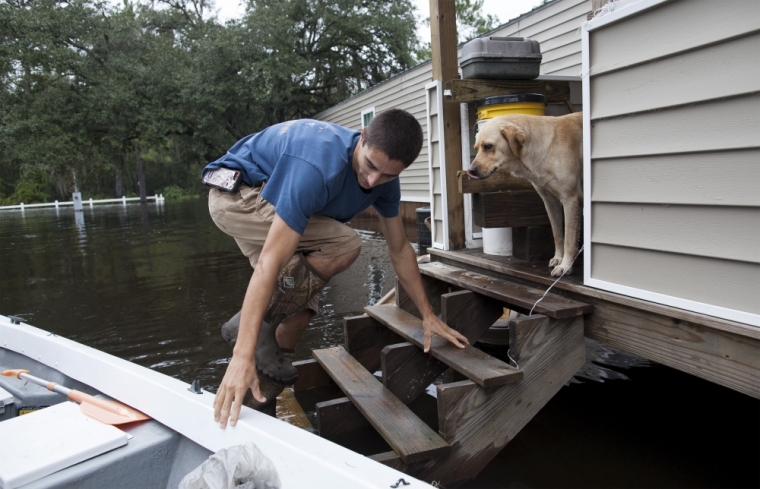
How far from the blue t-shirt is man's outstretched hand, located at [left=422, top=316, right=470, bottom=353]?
0.60 m

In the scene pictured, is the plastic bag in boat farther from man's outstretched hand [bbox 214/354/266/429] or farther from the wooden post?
the wooden post

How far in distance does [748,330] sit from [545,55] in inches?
277

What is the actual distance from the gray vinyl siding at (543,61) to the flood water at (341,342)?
2.32m

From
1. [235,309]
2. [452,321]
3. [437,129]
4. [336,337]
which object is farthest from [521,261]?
[235,309]

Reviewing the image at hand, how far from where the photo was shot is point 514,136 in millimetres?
3010

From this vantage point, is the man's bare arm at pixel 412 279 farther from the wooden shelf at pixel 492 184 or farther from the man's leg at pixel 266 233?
the wooden shelf at pixel 492 184

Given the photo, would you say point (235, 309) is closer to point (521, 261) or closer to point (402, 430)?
point (521, 261)

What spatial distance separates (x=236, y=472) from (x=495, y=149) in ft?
7.35

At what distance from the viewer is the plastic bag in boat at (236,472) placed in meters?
1.49

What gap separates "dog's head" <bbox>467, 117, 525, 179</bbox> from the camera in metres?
3.05

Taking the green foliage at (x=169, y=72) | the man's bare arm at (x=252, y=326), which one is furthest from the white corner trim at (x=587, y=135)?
the green foliage at (x=169, y=72)

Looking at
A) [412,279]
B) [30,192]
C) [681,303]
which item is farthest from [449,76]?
[30,192]

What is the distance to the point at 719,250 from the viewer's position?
196 centimetres

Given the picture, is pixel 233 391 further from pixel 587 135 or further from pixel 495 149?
pixel 495 149
